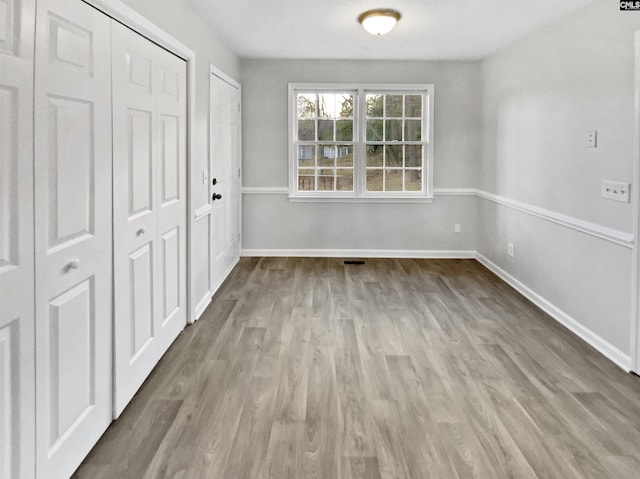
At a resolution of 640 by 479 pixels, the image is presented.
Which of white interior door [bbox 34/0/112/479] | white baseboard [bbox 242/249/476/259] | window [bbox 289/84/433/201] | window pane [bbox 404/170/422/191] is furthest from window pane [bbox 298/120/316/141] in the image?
white interior door [bbox 34/0/112/479]

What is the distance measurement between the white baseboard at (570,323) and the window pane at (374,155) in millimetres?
1936

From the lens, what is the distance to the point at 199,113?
4.27 metres

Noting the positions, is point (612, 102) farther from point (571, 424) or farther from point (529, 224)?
point (571, 424)

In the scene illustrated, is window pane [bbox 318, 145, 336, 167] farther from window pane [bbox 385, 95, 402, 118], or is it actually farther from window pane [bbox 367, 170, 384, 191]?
window pane [bbox 385, 95, 402, 118]

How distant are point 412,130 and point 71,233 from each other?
17.0ft

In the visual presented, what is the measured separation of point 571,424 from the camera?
8.37 feet

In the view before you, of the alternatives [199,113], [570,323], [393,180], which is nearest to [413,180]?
[393,180]

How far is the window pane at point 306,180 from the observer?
22.0 feet

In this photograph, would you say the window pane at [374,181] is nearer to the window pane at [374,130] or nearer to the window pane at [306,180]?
the window pane at [374,130]

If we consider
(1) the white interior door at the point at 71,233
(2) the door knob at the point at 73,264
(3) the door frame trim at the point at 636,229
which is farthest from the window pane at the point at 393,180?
(2) the door knob at the point at 73,264

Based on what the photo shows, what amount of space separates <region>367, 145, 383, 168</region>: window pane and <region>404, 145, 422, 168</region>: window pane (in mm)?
319

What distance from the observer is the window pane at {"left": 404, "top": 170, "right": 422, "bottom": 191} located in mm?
6680

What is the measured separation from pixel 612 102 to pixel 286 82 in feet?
12.9

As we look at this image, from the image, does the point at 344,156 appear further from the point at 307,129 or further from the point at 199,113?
the point at 199,113
